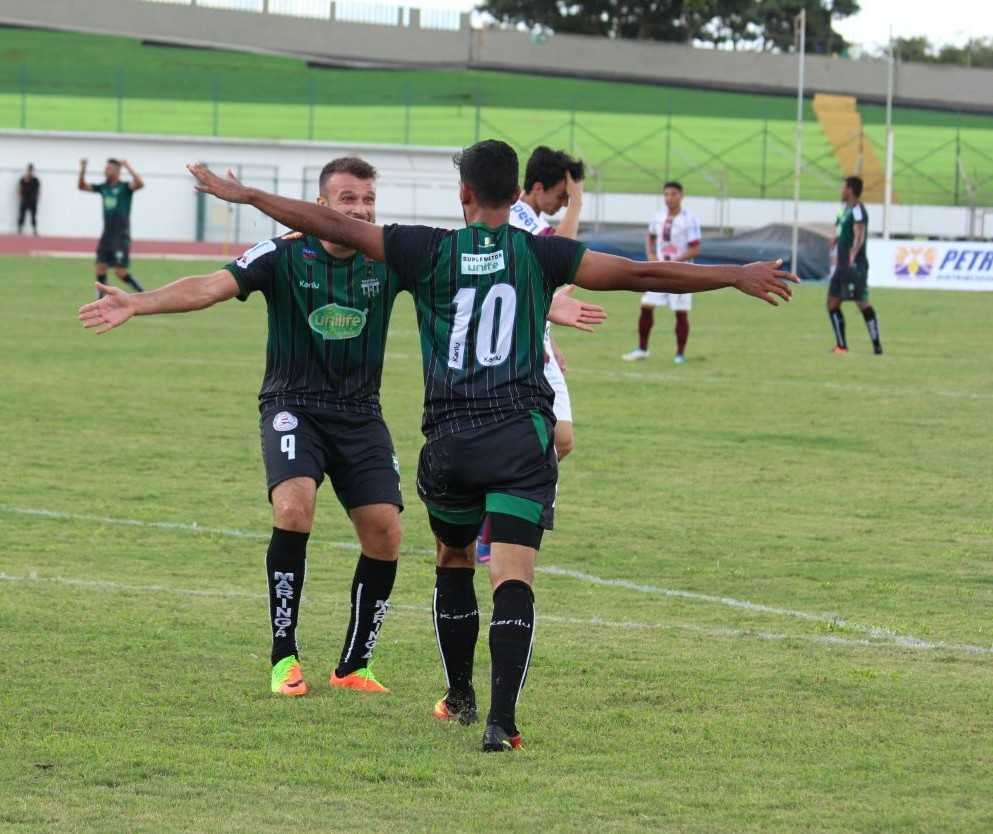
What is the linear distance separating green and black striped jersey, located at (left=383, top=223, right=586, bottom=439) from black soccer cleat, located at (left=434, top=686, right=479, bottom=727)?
35.8 inches

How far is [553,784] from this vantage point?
185 inches

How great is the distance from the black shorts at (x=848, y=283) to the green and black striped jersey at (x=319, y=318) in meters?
14.9

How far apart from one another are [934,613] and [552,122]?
53.7m

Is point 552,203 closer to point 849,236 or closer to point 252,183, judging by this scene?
point 849,236

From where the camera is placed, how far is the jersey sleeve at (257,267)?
5859mm

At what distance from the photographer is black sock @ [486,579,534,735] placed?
16.5 feet

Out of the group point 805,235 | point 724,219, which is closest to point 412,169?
point 724,219

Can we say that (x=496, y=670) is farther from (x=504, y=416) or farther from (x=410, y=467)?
(x=410, y=467)

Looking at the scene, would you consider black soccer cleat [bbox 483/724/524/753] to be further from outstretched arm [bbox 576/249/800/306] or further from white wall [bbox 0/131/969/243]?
white wall [bbox 0/131/969/243]

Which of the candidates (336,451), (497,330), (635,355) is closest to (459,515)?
(497,330)

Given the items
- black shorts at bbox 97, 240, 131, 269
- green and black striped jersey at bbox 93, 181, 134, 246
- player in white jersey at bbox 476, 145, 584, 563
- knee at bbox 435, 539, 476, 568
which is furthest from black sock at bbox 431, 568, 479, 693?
black shorts at bbox 97, 240, 131, 269

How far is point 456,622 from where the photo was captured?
5531 mm

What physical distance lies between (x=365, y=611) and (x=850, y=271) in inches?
607

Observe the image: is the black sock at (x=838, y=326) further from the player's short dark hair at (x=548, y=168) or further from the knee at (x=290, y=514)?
the knee at (x=290, y=514)
